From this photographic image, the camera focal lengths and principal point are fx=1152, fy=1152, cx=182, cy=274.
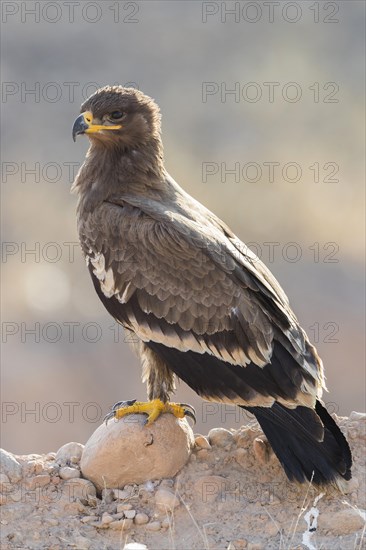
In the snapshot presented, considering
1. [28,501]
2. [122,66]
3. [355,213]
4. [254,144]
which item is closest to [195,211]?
[28,501]

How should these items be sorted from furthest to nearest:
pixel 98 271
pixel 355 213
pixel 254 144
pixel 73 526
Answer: pixel 254 144 < pixel 355 213 < pixel 98 271 < pixel 73 526

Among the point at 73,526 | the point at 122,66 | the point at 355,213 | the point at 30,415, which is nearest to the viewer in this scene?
the point at 73,526

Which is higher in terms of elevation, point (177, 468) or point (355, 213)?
point (355, 213)

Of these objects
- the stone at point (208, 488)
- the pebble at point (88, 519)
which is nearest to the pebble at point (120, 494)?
the pebble at point (88, 519)

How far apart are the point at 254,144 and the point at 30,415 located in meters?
9.44

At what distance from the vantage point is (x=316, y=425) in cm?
741

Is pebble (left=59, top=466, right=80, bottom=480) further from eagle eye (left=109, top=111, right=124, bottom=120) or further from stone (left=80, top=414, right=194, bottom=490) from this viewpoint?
eagle eye (left=109, top=111, right=124, bottom=120)

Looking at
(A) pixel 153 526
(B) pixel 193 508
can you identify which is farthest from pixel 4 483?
(B) pixel 193 508

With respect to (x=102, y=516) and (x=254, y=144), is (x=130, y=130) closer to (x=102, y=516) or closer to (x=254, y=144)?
(x=102, y=516)

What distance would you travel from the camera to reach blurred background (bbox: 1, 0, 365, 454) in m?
15.8

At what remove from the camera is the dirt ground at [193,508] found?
724 cm

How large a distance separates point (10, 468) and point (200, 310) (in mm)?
1654

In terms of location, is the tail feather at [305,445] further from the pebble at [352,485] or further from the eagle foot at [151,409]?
the eagle foot at [151,409]

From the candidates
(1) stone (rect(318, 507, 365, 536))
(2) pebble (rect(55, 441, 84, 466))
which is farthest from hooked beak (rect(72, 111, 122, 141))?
(1) stone (rect(318, 507, 365, 536))
